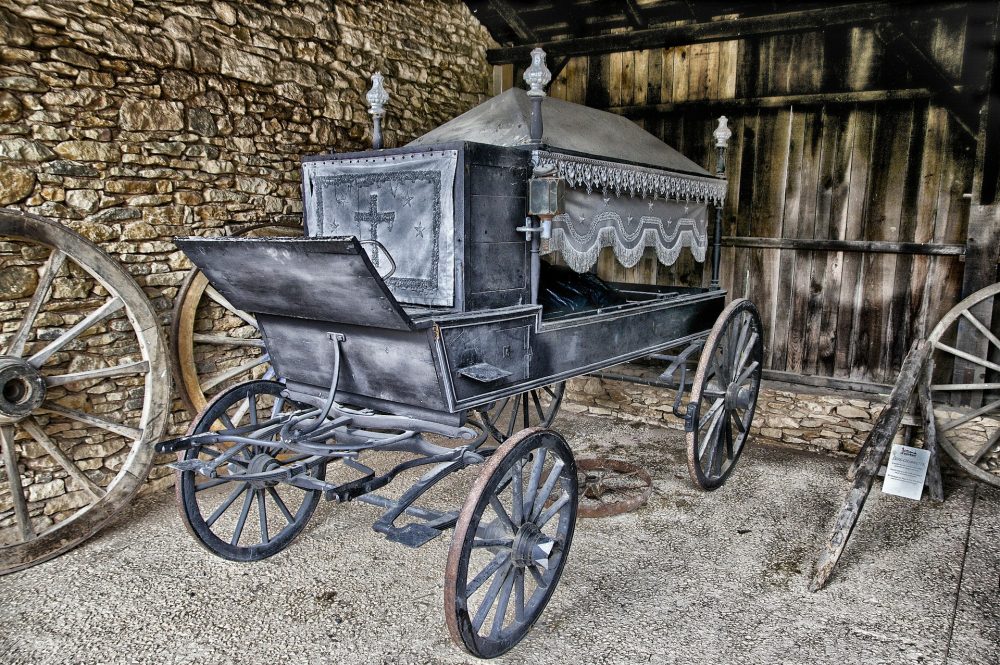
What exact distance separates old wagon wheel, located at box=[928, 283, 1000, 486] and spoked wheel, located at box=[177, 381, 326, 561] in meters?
4.04

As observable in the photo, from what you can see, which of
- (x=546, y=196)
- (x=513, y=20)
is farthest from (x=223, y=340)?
(x=513, y=20)

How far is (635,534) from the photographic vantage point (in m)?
3.86

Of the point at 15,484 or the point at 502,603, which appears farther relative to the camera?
the point at 15,484

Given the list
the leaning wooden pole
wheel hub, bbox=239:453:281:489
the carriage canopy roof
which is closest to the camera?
wheel hub, bbox=239:453:281:489

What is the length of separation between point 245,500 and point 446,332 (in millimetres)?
1504

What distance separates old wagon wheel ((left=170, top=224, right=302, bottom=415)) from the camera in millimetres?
4184

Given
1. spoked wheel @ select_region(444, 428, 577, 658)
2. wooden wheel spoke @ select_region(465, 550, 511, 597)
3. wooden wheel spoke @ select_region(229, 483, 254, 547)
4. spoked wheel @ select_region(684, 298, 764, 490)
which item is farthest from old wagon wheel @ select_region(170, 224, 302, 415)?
spoked wheel @ select_region(684, 298, 764, 490)

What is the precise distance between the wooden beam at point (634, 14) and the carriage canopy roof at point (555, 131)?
5.55 feet

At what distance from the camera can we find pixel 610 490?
445 cm

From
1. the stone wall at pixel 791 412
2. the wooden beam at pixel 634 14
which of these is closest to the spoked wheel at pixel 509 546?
the stone wall at pixel 791 412

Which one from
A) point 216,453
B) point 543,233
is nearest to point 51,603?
point 216,453

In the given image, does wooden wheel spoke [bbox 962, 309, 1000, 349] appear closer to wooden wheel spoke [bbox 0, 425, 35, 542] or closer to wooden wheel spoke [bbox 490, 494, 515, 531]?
wooden wheel spoke [bbox 490, 494, 515, 531]

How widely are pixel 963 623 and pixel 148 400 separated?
13.7 ft

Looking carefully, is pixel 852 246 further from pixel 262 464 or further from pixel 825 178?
pixel 262 464
